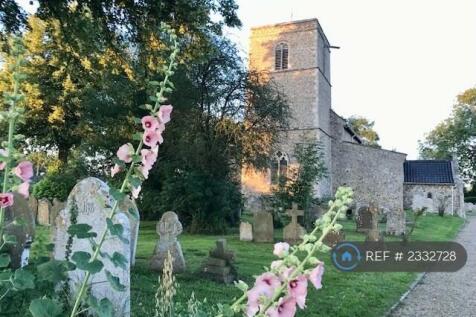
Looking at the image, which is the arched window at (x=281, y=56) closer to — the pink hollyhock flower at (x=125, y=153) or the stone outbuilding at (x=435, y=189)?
the stone outbuilding at (x=435, y=189)

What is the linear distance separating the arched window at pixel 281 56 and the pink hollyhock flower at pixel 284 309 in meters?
36.2

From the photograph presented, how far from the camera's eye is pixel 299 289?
51.2 inches

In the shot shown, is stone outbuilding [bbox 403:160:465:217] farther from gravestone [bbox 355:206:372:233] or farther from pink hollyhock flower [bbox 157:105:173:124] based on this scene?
pink hollyhock flower [bbox 157:105:173:124]

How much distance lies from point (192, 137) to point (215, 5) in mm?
8036

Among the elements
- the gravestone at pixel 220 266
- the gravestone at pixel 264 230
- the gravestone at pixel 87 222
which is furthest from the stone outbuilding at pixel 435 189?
the gravestone at pixel 87 222

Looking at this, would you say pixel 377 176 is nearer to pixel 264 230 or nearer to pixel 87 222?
pixel 264 230

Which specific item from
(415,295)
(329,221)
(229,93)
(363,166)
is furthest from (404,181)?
(329,221)

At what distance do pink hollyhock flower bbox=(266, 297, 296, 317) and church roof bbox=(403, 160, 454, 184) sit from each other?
131ft

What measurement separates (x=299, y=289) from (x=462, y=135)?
55243 millimetres

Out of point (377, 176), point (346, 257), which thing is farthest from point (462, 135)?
point (346, 257)

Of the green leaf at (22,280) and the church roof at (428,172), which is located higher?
the church roof at (428,172)

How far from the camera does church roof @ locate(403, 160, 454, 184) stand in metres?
38.5

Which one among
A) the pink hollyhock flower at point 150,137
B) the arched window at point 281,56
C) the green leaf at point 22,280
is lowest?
the green leaf at point 22,280

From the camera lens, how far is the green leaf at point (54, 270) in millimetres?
1724
